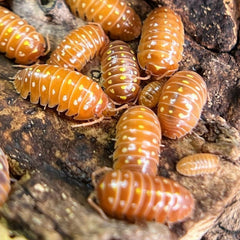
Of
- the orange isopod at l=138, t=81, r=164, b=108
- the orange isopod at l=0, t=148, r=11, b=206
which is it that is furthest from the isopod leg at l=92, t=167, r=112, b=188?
the orange isopod at l=138, t=81, r=164, b=108

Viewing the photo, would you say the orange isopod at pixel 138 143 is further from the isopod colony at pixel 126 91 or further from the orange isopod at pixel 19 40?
the orange isopod at pixel 19 40

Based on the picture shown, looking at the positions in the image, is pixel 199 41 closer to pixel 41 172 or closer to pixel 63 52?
pixel 63 52

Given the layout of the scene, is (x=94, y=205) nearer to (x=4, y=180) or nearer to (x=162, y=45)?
(x=4, y=180)

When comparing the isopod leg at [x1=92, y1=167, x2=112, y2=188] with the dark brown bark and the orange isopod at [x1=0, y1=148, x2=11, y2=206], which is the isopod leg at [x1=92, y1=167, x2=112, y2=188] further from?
the orange isopod at [x1=0, y1=148, x2=11, y2=206]

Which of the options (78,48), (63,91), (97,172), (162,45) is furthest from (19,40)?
(97,172)

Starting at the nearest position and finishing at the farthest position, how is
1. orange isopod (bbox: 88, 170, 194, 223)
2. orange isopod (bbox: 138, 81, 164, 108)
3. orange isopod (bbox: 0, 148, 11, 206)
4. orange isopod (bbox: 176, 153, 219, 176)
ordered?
orange isopod (bbox: 88, 170, 194, 223) < orange isopod (bbox: 0, 148, 11, 206) < orange isopod (bbox: 176, 153, 219, 176) < orange isopod (bbox: 138, 81, 164, 108)

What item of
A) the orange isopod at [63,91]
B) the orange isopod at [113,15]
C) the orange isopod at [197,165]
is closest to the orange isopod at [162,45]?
the orange isopod at [113,15]

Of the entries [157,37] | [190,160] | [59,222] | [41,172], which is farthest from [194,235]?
[157,37]
